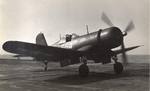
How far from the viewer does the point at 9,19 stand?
1078cm

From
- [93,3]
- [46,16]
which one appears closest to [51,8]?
[46,16]

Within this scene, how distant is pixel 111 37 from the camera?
1156 cm

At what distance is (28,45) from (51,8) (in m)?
2.19

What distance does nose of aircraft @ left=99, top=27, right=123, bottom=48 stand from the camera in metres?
11.5

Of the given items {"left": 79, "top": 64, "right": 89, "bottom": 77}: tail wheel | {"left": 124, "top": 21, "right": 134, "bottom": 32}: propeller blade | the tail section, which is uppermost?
the tail section

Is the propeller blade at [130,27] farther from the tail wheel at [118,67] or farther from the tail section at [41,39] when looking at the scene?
the tail section at [41,39]

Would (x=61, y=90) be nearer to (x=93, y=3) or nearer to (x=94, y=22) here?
(x=93, y=3)

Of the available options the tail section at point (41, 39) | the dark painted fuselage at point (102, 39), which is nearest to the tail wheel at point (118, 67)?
the dark painted fuselage at point (102, 39)

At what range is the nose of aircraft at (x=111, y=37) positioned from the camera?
1153 cm

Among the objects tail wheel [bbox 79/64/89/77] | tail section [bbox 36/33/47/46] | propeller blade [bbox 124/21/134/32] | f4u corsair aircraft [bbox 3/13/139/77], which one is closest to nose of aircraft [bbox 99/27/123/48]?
f4u corsair aircraft [bbox 3/13/139/77]

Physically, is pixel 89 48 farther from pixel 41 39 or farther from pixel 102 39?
pixel 41 39

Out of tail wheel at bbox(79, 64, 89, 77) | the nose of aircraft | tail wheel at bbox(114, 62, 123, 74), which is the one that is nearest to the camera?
the nose of aircraft

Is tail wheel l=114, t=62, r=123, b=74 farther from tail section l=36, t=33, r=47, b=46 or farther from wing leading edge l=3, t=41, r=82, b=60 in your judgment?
tail section l=36, t=33, r=47, b=46

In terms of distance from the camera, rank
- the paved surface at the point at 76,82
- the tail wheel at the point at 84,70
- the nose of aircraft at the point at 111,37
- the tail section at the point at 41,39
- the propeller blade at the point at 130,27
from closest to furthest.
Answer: the paved surface at the point at 76,82 < the nose of aircraft at the point at 111,37 < the tail wheel at the point at 84,70 < the propeller blade at the point at 130,27 < the tail section at the point at 41,39
